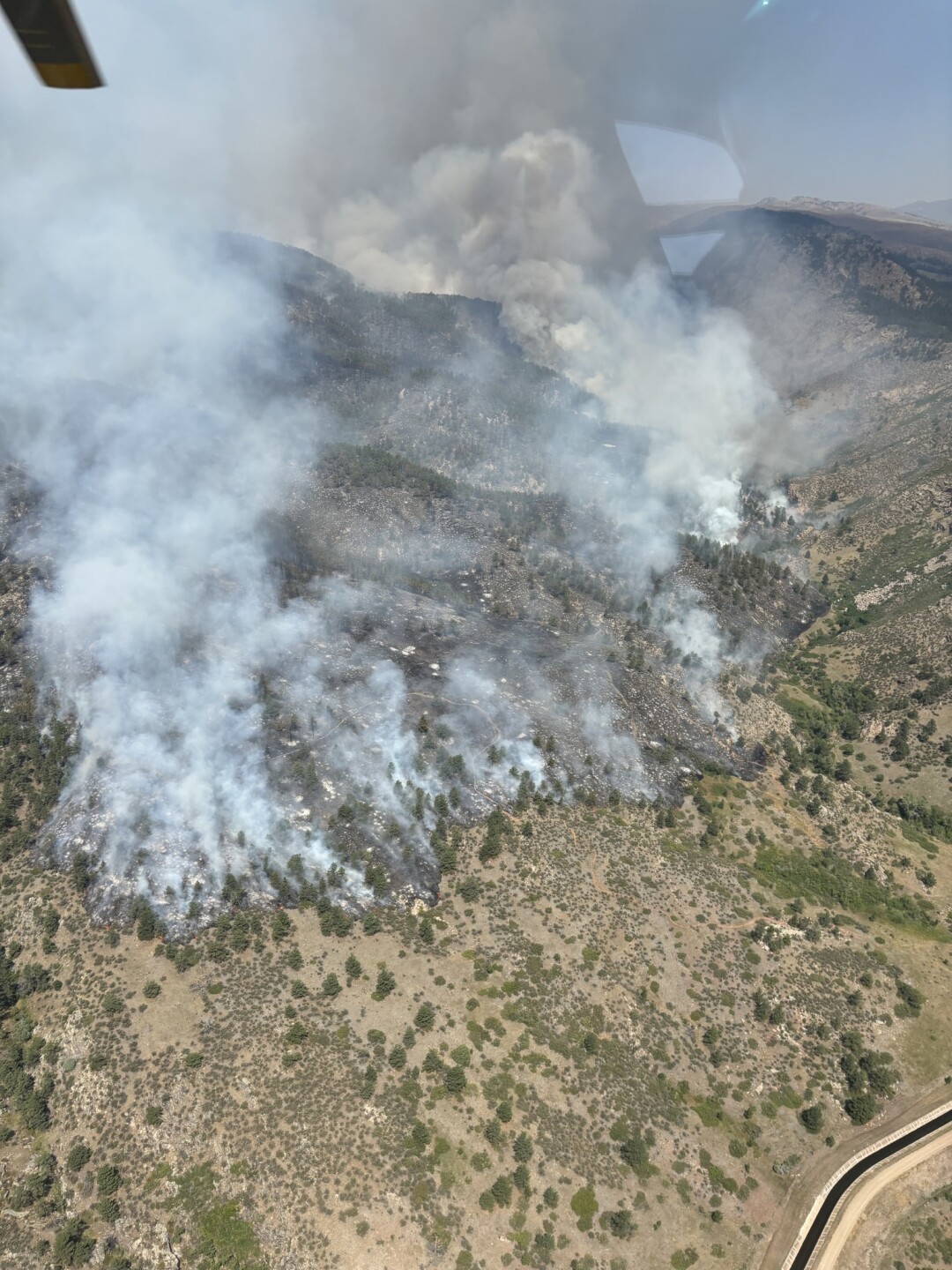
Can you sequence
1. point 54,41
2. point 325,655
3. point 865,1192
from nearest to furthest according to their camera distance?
point 54,41, point 865,1192, point 325,655

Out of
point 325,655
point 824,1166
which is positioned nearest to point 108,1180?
point 824,1166

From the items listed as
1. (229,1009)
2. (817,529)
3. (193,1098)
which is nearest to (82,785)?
(229,1009)

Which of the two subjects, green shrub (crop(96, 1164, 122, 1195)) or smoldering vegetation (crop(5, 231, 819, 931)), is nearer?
green shrub (crop(96, 1164, 122, 1195))

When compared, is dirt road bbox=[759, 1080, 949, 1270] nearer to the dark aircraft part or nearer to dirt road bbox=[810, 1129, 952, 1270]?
dirt road bbox=[810, 1129, 952, 1270]

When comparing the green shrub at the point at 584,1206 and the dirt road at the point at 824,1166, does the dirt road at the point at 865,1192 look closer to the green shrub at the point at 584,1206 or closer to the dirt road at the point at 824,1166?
the dirt road at the point at 824,1166

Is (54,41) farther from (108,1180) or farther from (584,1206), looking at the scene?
(108,1180)

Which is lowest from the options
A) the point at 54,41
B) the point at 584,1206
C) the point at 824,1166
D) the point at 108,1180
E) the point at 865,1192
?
the point at 865,1192

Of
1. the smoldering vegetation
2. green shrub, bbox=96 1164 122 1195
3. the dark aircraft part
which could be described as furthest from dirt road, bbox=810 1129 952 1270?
the dark aircraft part

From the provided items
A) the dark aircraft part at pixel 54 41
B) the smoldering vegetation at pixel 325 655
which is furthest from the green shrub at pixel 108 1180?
the dark aircraft part at pixel 54 41
